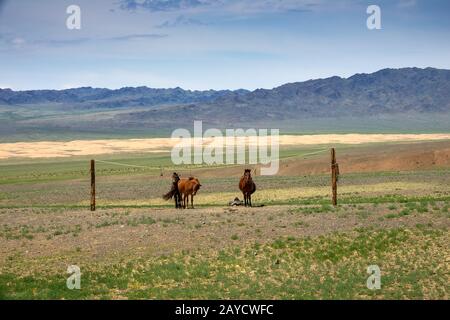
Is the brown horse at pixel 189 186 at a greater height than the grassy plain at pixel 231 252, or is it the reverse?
the brown horse at pixel 189 186

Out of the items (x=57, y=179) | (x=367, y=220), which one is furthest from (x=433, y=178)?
(x=57, y=179)

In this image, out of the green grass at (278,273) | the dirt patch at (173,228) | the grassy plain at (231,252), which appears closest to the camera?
the green grass at (278,273)

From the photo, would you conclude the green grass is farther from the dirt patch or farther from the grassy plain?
the dirt patch

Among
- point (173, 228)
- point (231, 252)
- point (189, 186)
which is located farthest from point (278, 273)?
point (189, 186)

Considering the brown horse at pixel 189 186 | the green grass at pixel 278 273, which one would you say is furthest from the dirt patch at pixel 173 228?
the brown horse at pixel 189 186

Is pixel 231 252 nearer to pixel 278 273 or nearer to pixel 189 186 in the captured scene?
pixel 278 273

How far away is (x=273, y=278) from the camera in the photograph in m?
14.8

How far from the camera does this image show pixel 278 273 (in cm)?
1518

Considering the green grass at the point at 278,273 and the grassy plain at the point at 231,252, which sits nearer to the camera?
the green grass at the point at 278,273

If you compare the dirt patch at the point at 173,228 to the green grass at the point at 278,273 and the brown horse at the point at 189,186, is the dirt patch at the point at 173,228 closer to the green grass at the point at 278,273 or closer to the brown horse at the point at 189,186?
the green grass at the point at 278,273

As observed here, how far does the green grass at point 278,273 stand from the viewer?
45.1ft

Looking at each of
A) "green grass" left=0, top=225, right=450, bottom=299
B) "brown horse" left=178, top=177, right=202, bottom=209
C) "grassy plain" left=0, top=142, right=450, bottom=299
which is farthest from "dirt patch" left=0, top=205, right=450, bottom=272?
"brown horse" left=178, top=177, right=202, bottom=209

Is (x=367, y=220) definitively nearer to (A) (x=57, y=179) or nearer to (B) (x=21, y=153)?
(A) (x=57, y=179)
